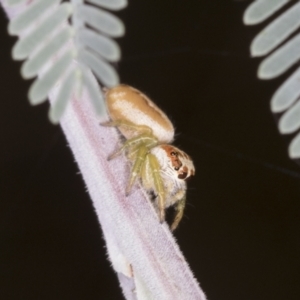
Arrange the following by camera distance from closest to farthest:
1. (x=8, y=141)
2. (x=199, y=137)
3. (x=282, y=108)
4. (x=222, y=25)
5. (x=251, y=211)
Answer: (x=282, y=108), (x=222, y=25), (x=8, y=141), (x=199, y=137), (x=251, y=211)

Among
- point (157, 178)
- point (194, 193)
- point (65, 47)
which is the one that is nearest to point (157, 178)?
point (157, 178)

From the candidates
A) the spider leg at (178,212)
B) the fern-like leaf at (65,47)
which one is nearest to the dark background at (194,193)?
the spider leg at (178,212)

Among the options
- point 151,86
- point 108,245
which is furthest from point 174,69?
point 108,245

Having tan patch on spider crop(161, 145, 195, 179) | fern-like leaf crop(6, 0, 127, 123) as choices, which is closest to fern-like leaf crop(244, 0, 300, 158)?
fern-like leaf crop(6, 0, 127, 123)

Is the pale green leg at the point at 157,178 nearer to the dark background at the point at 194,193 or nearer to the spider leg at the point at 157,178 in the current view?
the spider leg at the point at 157,178

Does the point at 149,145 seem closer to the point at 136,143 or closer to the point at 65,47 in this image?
the point at 136,143

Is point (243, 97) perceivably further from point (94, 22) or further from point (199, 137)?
point (94, 22)

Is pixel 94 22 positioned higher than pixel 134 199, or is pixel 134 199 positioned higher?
pixel 94 22
